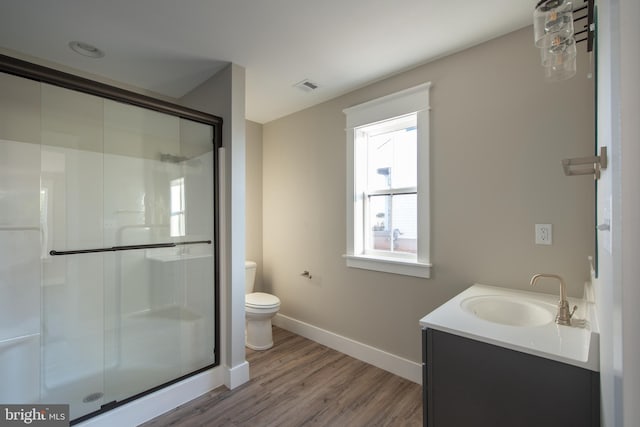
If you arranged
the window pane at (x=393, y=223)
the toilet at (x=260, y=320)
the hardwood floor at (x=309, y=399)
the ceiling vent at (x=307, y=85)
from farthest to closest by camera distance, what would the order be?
1. the toilet at (x=260, y=320)
2. the ceiling vent at (x=307, y=85)
3. the window pane at (x=393, y=223)
4. the hardwood floor at (x=309, y=399)

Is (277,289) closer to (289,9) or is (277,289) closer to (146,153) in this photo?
(146,153)

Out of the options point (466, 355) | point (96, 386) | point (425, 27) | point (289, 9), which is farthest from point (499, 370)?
point (96, 386)

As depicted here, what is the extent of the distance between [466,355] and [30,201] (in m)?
2.38

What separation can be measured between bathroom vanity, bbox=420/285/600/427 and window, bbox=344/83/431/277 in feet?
3.11

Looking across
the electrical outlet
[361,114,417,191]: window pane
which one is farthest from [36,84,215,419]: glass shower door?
the electrical outlet

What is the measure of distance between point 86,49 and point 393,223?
2.65m

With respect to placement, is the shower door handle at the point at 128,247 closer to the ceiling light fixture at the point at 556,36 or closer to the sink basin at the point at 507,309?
the sink basin at the point at 507,309

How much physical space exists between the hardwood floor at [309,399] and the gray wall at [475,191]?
31 centimetres

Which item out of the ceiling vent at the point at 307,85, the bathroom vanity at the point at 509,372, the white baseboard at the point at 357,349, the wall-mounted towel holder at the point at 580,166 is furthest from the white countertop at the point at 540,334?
the ceiling vent at the point at 307,85

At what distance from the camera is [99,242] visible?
1.85m

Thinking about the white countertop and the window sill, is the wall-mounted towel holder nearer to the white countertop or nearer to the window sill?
the white countertop

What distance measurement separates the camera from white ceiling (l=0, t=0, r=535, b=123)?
1.65m

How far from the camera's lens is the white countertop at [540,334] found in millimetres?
1045

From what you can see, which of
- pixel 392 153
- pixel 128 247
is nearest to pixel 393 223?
pixel 392 153
